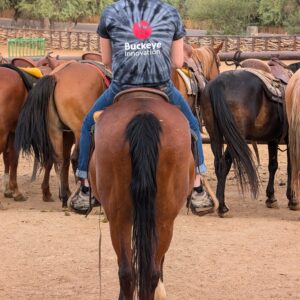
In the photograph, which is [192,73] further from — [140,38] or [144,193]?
[144,193]

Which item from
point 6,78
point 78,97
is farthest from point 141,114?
point 6,78

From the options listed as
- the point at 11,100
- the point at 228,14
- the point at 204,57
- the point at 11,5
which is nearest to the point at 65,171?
the point at 11,100

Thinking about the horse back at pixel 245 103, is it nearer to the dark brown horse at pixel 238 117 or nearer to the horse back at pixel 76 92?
the dark brown horse at pixel 238 117

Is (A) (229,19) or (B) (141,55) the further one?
(A) (229,19)

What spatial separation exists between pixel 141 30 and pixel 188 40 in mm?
34670

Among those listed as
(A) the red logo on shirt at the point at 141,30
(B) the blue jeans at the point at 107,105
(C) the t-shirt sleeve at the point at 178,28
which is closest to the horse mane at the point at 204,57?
(B) the blue jeans at the point at 107,105

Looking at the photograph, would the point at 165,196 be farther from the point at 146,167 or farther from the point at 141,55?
the point at 141,55

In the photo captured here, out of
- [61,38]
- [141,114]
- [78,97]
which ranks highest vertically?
[141,114]

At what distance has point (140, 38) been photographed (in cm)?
485

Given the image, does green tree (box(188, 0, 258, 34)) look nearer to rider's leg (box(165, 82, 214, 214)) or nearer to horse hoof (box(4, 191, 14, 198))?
horse hoof (box(4, 191, 14, 198))

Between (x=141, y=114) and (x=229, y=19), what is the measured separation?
5431cm

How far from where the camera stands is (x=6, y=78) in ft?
32.3

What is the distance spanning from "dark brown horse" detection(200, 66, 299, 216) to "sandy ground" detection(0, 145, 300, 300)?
0.69 m

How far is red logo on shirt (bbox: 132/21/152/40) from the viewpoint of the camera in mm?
4844
